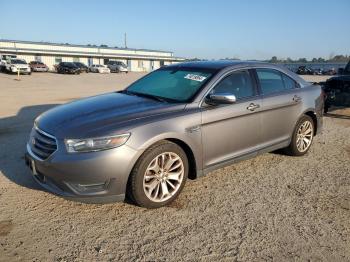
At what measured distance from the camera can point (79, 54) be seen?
6200cm

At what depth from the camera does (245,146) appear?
4.86 meters

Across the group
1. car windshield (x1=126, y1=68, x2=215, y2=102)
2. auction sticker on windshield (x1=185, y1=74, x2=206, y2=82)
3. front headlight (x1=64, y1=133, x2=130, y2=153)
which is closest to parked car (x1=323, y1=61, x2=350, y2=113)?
car windshield (x1=126, y1=68, x2=215, y2=102)

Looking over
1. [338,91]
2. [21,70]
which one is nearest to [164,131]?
[338,91]

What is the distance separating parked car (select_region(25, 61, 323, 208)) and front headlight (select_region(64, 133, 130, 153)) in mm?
10

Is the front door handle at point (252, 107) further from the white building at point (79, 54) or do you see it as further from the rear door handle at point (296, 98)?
the white building at point (79, 54)

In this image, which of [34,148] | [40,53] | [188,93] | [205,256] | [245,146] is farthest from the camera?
[40,53]

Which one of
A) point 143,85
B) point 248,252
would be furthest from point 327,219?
point 143,85

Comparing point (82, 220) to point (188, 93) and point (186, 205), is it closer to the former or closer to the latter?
point (186, 205)

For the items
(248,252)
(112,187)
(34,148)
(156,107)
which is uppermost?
(156,107)

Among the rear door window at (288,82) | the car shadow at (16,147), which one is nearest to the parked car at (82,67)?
the car shadow at (16,147)

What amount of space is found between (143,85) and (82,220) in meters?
2.36

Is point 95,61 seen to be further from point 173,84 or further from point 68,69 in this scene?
point 173,84

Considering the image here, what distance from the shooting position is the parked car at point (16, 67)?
119 ft

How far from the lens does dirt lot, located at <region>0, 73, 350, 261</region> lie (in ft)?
10.4
